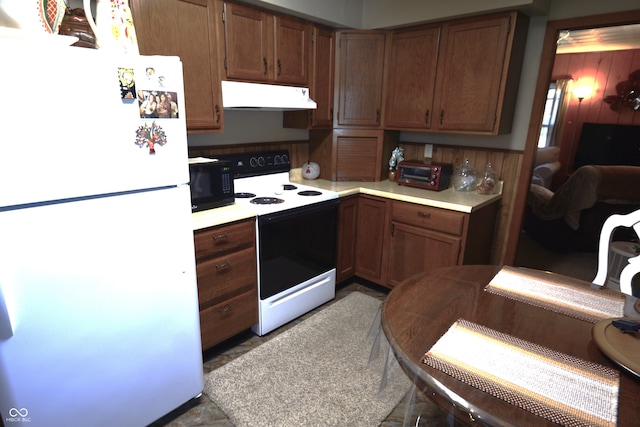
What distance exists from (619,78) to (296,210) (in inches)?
233

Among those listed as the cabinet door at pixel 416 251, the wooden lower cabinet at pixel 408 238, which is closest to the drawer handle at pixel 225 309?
the wooden lower cabinet at pixel 408 238

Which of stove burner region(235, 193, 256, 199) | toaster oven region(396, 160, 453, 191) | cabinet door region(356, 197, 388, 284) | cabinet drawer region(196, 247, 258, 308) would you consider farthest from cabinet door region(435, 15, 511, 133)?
cabinet drawer region(196, 247, 258, 308)

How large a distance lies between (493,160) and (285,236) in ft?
5.87

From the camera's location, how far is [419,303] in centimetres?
124

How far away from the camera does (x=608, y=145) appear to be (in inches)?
216

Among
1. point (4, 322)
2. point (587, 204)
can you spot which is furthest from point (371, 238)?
point (587, 204)

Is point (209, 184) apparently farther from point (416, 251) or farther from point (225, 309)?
point (416, 251)

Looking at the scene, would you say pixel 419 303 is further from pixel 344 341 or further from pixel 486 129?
pixel 486 129

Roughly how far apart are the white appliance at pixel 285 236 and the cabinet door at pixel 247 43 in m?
0.62

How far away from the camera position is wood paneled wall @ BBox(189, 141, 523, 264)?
268 cm

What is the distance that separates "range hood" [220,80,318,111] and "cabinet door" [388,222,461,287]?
3.85ft

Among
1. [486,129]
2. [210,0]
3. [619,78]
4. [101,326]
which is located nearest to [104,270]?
[101,326]

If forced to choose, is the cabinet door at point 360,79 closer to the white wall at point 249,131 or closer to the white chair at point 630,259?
the white wall at point 249,131

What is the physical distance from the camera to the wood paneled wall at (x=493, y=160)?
268 cm
